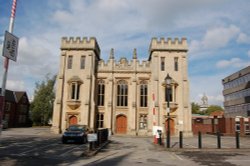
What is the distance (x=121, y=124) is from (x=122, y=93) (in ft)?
15.1

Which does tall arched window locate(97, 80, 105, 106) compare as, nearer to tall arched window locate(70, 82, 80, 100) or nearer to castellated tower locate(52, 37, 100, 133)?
castellated tower locate(52, 37, 100, 133)

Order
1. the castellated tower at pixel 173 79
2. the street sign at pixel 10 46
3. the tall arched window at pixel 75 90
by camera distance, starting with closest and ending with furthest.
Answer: the street sign at pixel 10 46
the castellated tower at pixel 173 79
the tall arched window at pixel 75 90

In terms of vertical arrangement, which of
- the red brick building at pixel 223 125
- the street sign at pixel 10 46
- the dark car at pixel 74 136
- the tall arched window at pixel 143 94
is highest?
the tall arched window at pixel 143 94

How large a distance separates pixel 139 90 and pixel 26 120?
36.9 m

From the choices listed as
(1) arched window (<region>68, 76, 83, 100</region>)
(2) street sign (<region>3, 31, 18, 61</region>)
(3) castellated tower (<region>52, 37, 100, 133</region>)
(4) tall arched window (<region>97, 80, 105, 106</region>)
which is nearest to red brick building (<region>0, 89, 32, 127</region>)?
(3) castellated tower (<region>52, 37, 100, 133</region>)

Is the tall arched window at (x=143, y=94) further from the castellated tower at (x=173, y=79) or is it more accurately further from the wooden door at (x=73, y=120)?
the wooden door at (x=73, y=120)

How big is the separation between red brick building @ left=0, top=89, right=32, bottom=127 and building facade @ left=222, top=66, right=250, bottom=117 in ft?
157

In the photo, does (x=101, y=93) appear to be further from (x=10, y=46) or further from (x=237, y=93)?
(x=237, y=93)

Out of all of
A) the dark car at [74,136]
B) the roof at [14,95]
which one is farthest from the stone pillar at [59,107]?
the roof at [14,95]

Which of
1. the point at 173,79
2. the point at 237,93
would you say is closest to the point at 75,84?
the point at 173,79

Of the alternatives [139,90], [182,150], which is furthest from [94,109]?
[182,150]

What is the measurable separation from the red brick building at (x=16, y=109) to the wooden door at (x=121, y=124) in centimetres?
2711

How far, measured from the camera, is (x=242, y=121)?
3959 cm

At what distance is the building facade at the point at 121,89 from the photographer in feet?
111
